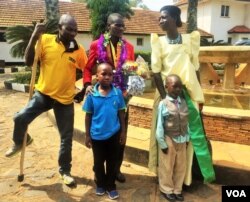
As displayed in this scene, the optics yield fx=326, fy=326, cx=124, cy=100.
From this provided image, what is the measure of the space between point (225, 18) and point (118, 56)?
2975 centimetres

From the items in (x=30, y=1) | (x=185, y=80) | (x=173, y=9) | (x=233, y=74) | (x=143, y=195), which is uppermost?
(x=30, y=1)

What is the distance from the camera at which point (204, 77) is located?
366 inches

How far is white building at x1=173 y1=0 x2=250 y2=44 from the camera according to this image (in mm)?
30031

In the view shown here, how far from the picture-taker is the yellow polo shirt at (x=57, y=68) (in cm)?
359

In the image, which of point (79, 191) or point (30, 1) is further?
point (30, 1)

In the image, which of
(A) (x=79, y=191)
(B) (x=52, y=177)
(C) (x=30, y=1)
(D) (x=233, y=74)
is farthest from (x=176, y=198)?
(C) (x=30, y=1)

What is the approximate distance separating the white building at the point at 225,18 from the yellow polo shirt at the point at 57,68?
28.4m

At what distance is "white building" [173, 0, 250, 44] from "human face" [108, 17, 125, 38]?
28249mm

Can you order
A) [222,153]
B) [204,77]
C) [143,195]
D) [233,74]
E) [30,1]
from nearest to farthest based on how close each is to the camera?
[143,195], [222,153], [233,74], [204,77], [30,1]

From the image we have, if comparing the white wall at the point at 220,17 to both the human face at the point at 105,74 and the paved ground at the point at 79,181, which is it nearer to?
the paved ground at the point at 79,181

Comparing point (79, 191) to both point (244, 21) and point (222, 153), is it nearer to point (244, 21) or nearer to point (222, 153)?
point (222, 153)

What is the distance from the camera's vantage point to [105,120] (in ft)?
11.1

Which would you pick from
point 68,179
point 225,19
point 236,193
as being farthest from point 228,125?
point 225,19

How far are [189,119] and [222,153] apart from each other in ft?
3.40
